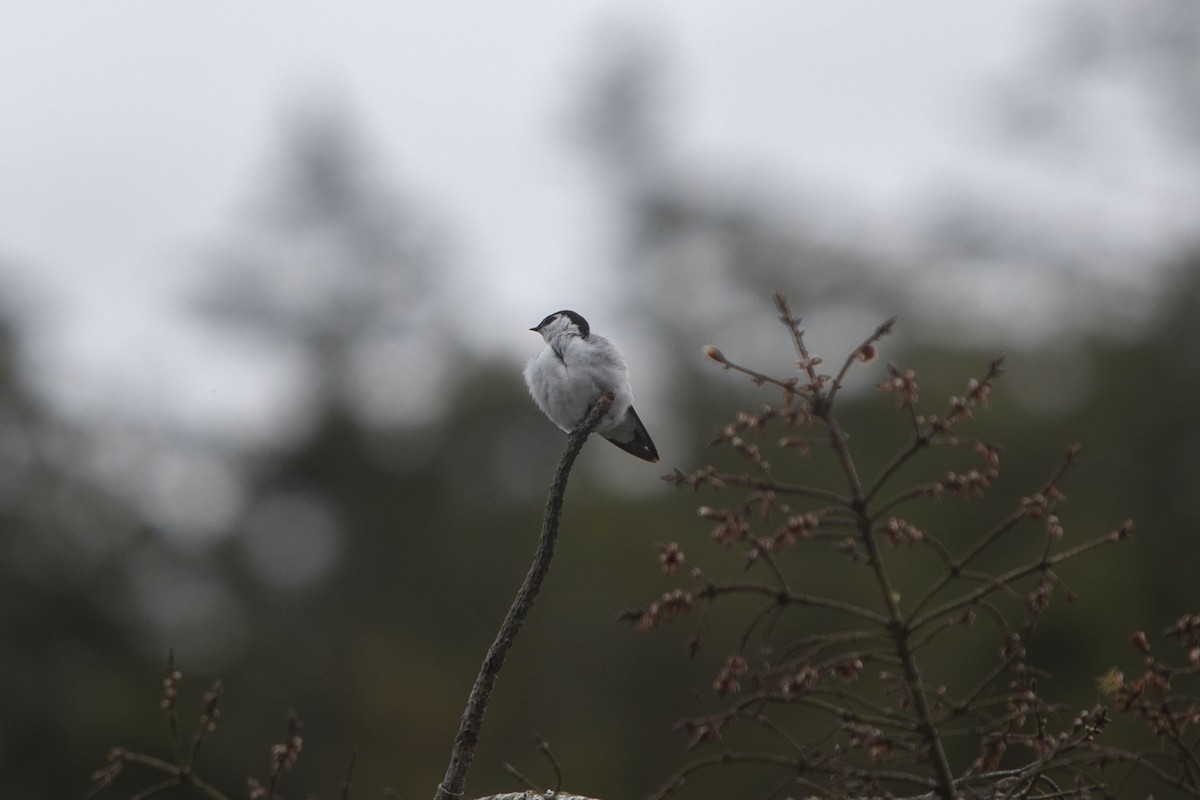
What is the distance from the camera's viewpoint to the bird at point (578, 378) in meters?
7.09

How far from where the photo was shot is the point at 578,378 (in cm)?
705

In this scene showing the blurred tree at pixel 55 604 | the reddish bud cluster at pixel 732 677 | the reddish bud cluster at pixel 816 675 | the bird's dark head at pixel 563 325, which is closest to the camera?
the reddish bud cluster at pixel 816 675

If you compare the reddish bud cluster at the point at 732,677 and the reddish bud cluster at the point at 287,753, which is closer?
the reddish bud cluster at the point at 732,677

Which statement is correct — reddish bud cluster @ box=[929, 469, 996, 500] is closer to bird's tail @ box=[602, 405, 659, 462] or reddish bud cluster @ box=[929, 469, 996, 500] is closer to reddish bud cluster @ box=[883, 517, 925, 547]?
reddish bud cluster @ box=[883, 517, 925, 547]

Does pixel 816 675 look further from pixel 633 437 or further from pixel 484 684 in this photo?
pixel 633 437

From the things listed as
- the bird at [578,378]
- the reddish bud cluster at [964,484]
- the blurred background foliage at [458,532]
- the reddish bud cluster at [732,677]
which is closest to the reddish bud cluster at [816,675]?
the reddish bud cluster at [732,677]

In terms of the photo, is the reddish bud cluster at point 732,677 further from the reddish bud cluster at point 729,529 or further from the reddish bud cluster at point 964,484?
the reddish bud cluster at point 964,484

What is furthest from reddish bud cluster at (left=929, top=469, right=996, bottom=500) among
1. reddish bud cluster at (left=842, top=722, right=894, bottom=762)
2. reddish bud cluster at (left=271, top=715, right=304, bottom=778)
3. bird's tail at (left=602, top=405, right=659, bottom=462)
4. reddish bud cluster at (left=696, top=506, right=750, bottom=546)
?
bird's tail at (left=602, top=405, right=659, bottom=462)

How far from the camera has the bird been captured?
23.2 ft

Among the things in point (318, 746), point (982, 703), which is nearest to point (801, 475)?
point (318, 746)

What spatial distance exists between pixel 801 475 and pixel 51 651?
40.0 ft

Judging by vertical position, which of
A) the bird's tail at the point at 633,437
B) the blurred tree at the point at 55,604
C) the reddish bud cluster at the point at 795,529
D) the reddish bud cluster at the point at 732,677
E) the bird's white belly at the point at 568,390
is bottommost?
the reddish bud cluster at the point at 732,677

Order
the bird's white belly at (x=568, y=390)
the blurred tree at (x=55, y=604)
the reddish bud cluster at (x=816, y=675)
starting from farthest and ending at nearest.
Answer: the blurred tree at (x=55, y=604), the bird's white belly at (x=568, y=390), the reddish bud cluster at (x=816, y=675)

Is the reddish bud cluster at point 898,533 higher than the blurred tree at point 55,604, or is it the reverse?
the blurred tree at point 55,604
